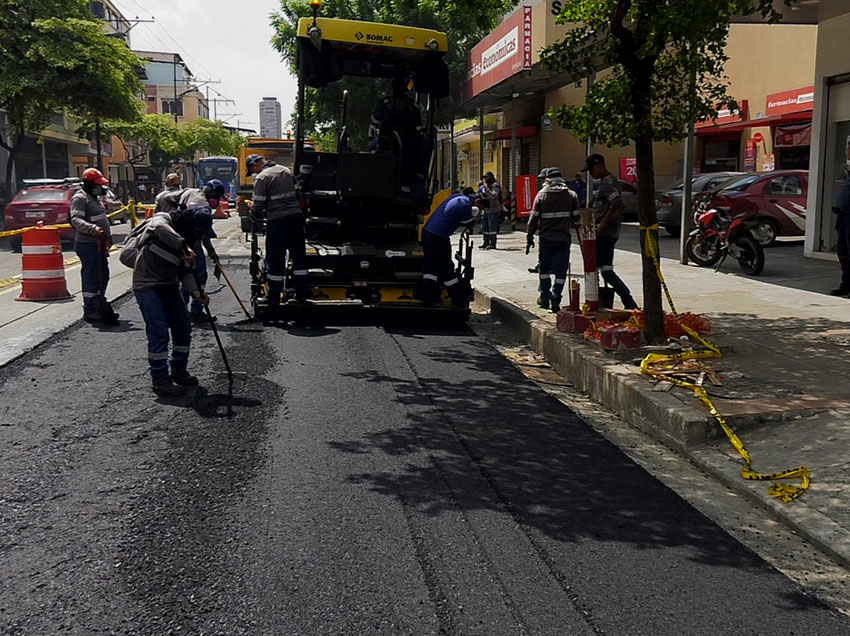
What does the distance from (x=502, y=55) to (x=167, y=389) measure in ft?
53.8

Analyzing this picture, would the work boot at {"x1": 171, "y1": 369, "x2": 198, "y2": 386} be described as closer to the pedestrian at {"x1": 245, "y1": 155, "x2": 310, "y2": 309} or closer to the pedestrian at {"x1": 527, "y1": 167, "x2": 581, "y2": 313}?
the pedestrian at {"x1": 245, "y1": 155, "x2": 310, "y2": 309}

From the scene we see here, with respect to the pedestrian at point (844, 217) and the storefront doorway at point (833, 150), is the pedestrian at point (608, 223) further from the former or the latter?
the storefront doorway at point (833, 150)

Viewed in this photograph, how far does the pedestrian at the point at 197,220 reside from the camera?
295 inches

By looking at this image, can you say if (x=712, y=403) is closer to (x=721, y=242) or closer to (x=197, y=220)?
(x=197, y=220)

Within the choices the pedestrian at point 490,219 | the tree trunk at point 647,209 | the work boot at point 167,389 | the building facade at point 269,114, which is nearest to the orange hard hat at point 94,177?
the work boot at point 167,389

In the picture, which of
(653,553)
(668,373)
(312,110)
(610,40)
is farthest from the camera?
(312,110)

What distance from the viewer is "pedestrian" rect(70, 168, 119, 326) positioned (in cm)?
987

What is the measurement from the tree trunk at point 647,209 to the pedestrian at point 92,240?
19.5 ft

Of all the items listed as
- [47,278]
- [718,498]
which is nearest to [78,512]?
[718,498]

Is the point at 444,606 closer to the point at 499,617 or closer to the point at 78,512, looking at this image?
the point at 499,617

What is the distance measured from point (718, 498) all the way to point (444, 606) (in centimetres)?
206

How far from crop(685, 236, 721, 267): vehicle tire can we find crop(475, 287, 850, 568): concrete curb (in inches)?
225

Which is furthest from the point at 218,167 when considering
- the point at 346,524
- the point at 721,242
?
the point at 346,524

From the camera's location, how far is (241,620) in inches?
132
